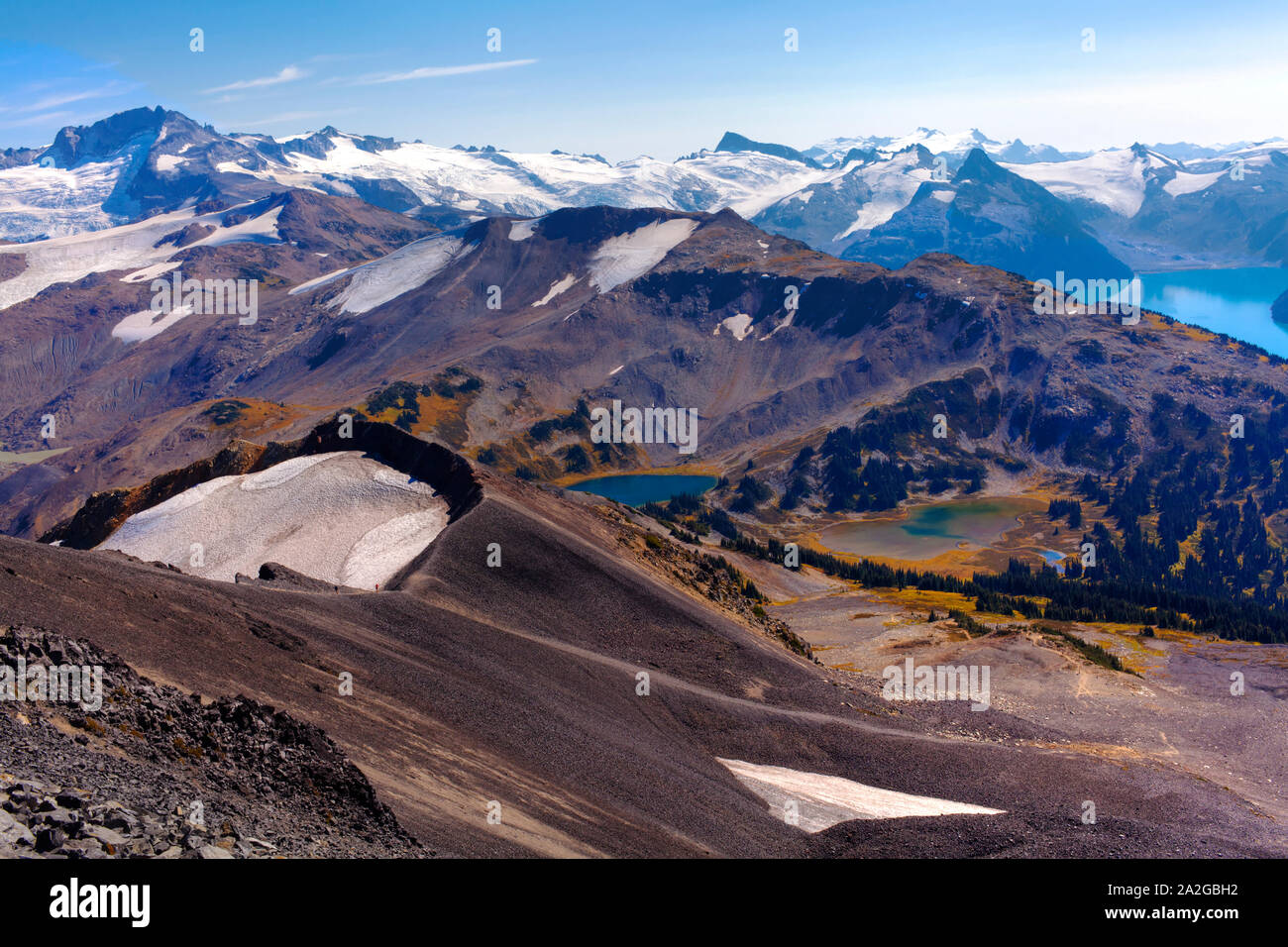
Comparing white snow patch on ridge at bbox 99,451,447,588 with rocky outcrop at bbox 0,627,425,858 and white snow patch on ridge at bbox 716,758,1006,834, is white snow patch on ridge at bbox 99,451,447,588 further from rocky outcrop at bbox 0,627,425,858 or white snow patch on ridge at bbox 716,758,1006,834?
rocky outcrop at bbox 0,627,425,858

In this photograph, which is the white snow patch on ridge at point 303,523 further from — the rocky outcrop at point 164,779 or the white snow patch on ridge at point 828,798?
the rocky outcrop at point 164,779

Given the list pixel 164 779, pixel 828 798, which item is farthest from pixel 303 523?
pixel 164 779

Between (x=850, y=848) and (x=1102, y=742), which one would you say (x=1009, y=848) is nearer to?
(x=850, y=848)

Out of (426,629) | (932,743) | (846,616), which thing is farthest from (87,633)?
(846,616)

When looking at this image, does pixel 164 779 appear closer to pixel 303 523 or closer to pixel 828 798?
pixel 828 798

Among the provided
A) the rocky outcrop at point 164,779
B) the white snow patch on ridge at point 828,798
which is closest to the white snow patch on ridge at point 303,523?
the white snow patch on ridge at point 828,798

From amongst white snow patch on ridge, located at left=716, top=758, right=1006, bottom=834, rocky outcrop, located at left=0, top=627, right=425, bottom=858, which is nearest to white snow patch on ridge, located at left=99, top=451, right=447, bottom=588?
white snow patch on ridge, located at left=716, top=758, right=1006, bottom=834
